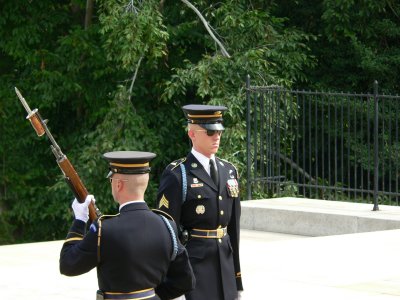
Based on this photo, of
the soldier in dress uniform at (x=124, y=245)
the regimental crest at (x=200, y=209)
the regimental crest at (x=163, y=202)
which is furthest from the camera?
the regimental crest at (x=200, y=209)

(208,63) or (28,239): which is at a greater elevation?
(208,63)

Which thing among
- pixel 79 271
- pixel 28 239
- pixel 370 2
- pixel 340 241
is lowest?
pixel 28 239

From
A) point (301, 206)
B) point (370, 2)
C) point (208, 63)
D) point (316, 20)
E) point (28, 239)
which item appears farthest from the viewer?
point (28, 239)

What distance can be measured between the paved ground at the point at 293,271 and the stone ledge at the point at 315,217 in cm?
69

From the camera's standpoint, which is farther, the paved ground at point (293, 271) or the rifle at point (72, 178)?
the paved ground at point (293, 271)

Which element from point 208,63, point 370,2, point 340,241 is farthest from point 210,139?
point 370,2

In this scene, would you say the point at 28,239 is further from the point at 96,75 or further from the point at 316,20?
the point at 316,20

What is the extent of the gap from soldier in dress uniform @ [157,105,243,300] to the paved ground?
2.27 meters

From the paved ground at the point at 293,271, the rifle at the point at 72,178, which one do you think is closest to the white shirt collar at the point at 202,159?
the rifle at the point at 72,178

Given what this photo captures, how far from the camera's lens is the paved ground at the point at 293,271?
29.9 feet

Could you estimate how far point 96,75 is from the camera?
67.3 feet

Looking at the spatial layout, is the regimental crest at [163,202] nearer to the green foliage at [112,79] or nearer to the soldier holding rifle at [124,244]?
the soldier holding rifle at [124,244]

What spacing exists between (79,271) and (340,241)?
6778 millimetres

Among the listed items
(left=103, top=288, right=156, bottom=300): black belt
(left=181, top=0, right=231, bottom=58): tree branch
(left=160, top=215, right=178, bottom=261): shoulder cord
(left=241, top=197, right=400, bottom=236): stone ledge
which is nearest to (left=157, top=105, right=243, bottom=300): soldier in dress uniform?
(left=160, top=215, right=178, bottom=261): shoulder cord
